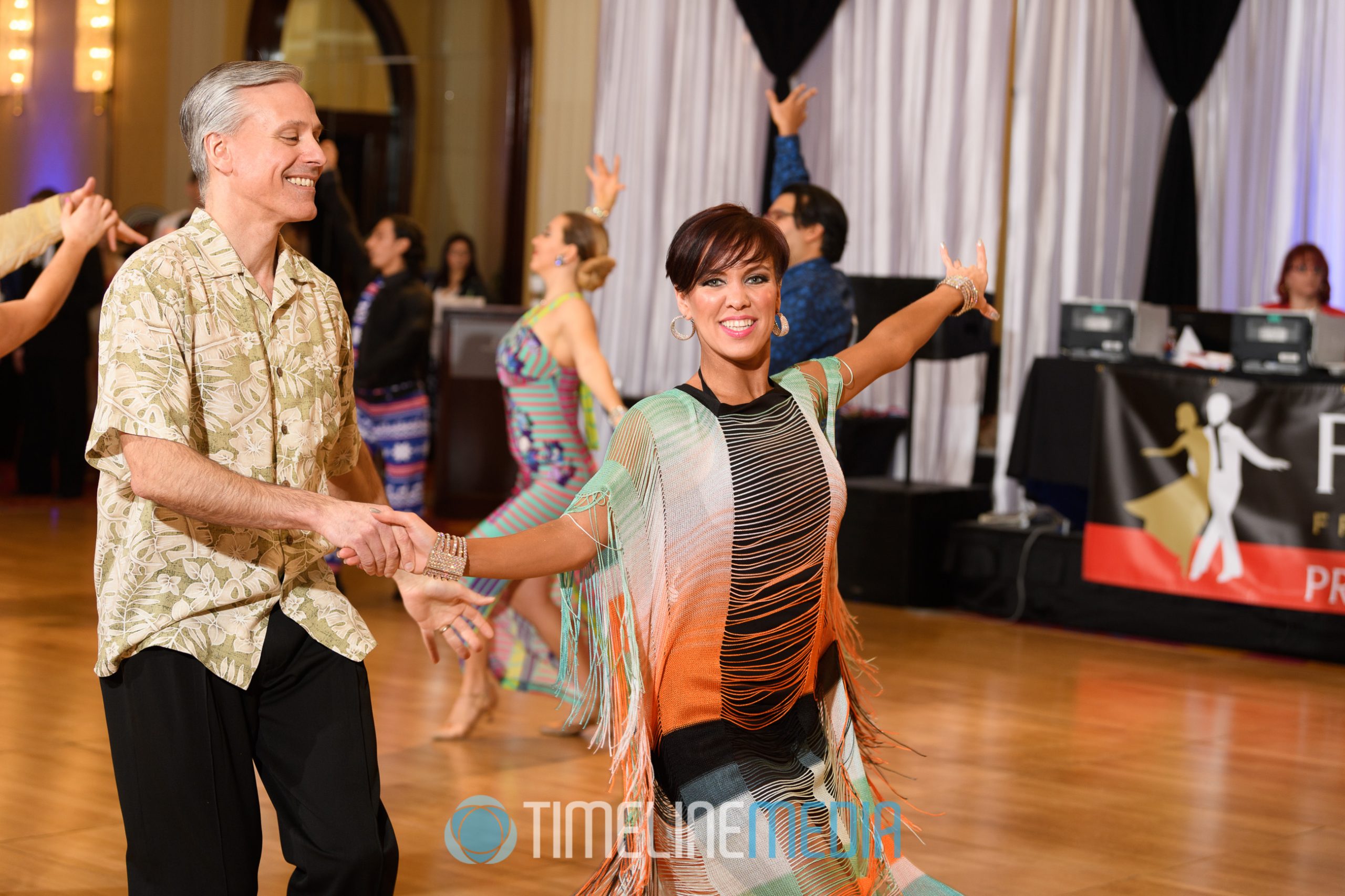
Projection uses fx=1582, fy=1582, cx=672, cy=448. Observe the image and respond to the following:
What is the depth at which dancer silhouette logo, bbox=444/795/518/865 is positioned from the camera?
3477mm

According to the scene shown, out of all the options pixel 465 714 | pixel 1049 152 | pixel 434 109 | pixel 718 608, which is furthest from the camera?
pixel 434 109

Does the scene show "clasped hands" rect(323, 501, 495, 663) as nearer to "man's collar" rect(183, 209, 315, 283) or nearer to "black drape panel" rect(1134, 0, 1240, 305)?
"man's collar" rect(183, 209, 315, 283)

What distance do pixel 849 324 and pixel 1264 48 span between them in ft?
16.5

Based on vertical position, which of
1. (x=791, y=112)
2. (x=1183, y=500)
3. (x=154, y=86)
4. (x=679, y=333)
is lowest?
(x=1183, y=500)

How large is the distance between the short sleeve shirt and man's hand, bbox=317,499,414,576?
106 millimetres

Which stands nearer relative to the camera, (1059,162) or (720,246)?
(720,246)

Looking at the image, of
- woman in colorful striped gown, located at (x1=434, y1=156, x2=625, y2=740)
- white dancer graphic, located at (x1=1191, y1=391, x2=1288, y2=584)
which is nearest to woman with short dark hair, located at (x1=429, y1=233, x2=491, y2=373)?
white dancer graphic, located at (x1=1191, y1=391, x2=1288, y2=584)

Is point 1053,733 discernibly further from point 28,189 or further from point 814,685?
point 28,189

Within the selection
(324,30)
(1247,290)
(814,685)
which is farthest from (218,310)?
(324,30)

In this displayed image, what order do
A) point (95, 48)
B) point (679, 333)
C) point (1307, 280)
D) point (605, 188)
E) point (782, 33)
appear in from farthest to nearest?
point (95, 48), point (782, 33), point (1307, 280), point (605, 188), point (679, 333)

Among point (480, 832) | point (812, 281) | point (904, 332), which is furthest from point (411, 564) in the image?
point (812, 281)

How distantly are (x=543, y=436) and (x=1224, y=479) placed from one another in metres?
2.97

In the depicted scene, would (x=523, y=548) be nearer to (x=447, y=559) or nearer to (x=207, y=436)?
(x=447, y=559)

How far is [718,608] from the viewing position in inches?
91.7
